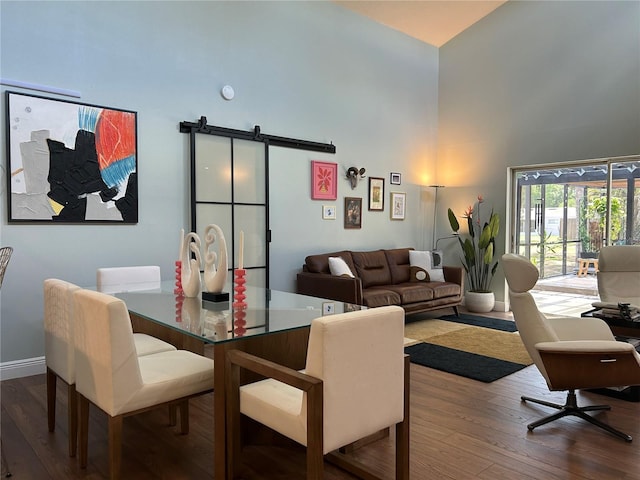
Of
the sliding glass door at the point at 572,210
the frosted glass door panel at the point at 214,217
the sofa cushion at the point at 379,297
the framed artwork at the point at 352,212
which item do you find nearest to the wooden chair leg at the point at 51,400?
the frosted glass door panel at the point at 214,217

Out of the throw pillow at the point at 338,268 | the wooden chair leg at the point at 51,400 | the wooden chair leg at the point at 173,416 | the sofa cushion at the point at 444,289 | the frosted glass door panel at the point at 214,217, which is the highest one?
the frosted glass door panel at the point at 214,217

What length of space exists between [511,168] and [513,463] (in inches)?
199

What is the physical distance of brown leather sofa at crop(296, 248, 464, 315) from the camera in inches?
204

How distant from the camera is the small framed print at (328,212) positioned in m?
5.97

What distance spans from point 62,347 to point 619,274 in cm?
484

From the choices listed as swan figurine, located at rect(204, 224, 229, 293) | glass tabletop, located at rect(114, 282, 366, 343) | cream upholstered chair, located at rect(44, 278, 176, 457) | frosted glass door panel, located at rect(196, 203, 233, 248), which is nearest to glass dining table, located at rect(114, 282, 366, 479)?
glass tabletop, located at rect(114, 282, 366, 343)

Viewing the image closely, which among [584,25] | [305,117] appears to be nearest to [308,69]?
[305,117]

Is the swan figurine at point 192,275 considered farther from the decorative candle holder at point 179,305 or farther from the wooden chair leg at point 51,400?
the wooden chair leg at point 51,400

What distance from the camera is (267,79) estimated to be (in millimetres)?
5320

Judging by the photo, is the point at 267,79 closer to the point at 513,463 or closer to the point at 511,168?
the point at 511,168

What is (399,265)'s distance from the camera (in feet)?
21.2

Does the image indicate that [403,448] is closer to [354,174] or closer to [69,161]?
[69,161]

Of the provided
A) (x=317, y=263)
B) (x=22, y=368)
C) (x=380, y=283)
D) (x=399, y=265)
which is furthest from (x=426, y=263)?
(x=22, y=368)

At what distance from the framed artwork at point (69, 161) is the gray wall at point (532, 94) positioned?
483 cm
